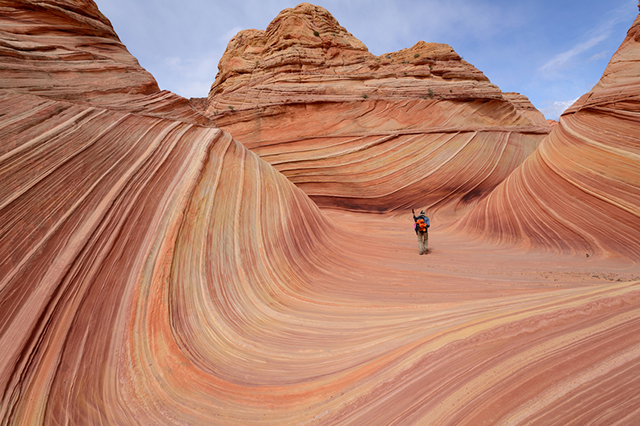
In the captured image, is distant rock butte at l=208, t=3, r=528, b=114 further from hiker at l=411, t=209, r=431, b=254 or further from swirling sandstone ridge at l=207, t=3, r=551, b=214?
hiker at l=411, t=209, r=431, b=254

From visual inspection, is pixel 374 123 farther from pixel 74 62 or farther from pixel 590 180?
pixel 74 62

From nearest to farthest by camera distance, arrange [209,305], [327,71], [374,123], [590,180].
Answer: [209,305]
[590,180]
[374,123]
[327,71]

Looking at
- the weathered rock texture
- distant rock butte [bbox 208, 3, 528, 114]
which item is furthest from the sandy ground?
distant rock butte [bbox 208, 3, 528, 114]

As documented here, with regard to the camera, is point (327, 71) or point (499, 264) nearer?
point (499, 264)

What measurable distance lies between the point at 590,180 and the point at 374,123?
26.1ft

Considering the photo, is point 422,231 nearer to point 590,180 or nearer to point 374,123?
point 590,180

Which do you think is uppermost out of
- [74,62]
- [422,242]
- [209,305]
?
[74,62]

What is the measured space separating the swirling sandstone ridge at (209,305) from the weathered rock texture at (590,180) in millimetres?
925

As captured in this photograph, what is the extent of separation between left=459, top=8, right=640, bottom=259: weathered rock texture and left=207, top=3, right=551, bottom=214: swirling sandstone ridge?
4395 millimetres

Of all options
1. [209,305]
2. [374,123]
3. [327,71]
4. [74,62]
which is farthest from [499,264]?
[327,71]

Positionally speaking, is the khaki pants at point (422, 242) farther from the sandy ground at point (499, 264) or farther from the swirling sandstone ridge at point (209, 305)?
the swirling sandstone ridge at point (209, 305)

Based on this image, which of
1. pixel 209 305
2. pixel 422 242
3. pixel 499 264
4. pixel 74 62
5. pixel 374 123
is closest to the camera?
pixel 209 305

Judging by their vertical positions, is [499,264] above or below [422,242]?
below

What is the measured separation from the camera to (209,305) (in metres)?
2.90
